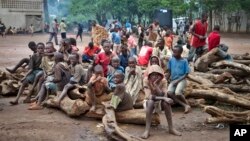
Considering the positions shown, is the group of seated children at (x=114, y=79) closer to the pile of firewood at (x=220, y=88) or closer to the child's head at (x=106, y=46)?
the child's head at (x=106, y=46)

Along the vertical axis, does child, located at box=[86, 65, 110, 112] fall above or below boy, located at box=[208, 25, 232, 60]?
below

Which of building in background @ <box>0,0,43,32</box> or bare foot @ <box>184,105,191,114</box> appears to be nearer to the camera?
bare foot @ <box>184,105,191,114</box>

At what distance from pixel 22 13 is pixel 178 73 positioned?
30.9m

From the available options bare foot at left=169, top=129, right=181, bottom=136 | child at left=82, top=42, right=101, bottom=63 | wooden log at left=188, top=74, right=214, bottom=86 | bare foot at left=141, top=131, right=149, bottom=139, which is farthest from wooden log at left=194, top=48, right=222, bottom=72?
Result: bare foot at left=141, top=131, right=149, bottom=139

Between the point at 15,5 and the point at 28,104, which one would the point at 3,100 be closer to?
the point at 28,104

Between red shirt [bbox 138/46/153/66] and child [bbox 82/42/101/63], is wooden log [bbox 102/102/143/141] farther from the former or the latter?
child [bbox 82/42/101/63]

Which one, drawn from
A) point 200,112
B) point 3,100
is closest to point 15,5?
point 3,100

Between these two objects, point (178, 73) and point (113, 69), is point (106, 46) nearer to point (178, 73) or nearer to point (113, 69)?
point (113, 69)

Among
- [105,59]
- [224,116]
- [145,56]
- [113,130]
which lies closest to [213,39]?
[145,56]

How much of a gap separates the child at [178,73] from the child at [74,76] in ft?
6.19

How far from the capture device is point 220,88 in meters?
8.53

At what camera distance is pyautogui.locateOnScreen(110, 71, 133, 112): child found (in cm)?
674

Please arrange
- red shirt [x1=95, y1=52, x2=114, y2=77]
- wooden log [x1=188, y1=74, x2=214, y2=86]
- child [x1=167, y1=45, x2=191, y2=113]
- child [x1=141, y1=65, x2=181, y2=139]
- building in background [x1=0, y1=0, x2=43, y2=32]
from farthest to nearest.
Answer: building in background [x1=0, y1=0, x2=43, y2=32] → wooden log [x1=188, y1=74, x2=214, y2=86] → red shirt [x1=95, y1=52, x2=114, y2=77] → child [x1=167, y1=45, x2=191, y2=113] → child [x1=141, y1=65, x2=181, y2=139]

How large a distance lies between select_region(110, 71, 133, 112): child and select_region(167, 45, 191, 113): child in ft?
3.78
